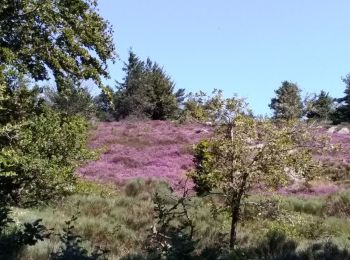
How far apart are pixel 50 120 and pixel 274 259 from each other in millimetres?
6520

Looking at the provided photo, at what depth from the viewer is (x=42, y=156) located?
11328 mm

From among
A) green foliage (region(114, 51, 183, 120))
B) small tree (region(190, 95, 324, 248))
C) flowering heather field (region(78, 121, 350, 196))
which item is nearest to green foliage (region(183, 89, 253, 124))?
small tree (region(190, 95, 324, 248))

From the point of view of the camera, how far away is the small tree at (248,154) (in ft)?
29.5

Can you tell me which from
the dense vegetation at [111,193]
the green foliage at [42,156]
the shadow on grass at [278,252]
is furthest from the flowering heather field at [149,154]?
the shadow on grass at [278,252]

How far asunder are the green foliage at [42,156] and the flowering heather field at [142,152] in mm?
7084

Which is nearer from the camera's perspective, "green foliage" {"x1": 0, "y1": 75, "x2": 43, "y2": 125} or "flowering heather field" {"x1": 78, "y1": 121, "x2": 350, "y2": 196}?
"green foliage" {"x1": 0, "y1": 75, "x2": 43, "y2": 125}

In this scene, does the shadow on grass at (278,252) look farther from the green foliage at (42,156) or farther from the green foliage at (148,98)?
the green foliage at (148,98)

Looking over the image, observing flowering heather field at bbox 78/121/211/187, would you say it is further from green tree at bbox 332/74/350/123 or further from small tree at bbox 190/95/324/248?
green tree at bbox 332/74/350/123

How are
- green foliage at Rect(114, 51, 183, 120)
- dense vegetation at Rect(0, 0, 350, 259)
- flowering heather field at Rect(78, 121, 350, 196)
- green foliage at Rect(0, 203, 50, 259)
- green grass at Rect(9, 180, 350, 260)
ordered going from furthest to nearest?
green foliage at Rect(114, 51, 183, 120), flowering heather field at Rect(78, 121, 350, 196), green grass at Rect(9, 180, 350, 260), dense vegetation at Rect(0, 0, 350, 259), green foliage at Rect(0, 203, 50, 259)

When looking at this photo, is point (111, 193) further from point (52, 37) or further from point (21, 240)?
point (21, 240)

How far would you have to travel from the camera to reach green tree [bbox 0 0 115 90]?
10453mm

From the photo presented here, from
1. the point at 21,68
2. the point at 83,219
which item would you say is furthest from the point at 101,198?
the point at 21,68

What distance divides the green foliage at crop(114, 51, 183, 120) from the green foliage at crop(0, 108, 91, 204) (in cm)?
3164

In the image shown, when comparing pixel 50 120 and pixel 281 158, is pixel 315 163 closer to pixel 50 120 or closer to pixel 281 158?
pixel 281 158
